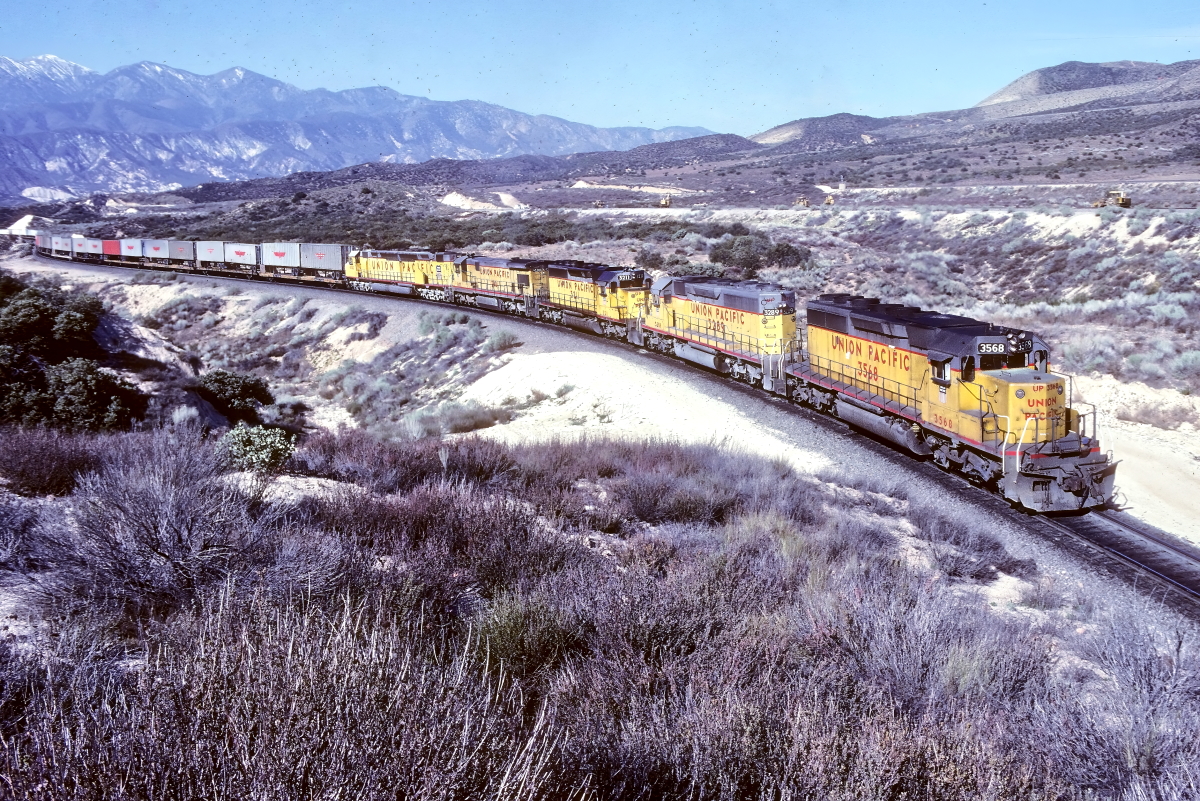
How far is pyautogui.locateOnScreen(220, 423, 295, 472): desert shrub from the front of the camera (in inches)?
467

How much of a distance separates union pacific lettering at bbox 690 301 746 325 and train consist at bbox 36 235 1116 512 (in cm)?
6

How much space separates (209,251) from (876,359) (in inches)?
2143

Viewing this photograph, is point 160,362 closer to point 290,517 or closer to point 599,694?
point 290,517


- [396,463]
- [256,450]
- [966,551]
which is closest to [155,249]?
[256,450]

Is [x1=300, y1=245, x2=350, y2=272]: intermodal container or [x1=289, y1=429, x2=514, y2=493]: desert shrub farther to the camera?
[x1=300, y1=245, x2=350, y2=272]: intermodal container

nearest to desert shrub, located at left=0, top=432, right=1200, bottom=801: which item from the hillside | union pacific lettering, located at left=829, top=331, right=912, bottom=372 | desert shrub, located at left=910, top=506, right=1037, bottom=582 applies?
the hillside

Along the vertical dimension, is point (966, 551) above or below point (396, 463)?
below

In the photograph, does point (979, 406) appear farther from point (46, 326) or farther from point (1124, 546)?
point (46, 326)

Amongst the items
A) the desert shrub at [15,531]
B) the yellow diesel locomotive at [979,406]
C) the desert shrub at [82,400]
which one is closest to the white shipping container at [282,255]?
the desert shrub at [82,400]

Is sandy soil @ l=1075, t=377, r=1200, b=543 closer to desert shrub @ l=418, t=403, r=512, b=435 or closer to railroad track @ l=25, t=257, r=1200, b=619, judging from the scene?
railroad track @ l=25, t=257, r=1200, b=619

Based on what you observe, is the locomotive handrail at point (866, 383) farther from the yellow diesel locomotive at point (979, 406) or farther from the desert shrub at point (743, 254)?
the desert shrub at point (743, 254)

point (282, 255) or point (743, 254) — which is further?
point (282, 255)

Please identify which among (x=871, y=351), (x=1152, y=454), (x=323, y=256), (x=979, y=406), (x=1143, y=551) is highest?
(x=323, y=256)

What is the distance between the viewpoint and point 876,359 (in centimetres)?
1803
